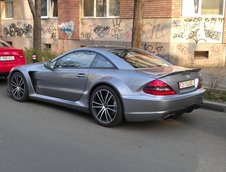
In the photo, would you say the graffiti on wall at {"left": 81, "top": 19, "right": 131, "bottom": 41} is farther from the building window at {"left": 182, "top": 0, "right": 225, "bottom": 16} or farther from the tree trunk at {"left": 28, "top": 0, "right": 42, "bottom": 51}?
the tree trunk at {"left": 28, "top": 0, "right": 42, "bottom": 51}

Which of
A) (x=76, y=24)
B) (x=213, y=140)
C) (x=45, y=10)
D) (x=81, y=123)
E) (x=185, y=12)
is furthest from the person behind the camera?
(x=45, y=10)

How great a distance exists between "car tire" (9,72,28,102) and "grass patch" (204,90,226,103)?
13.0 feet

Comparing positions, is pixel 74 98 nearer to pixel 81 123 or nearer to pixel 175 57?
pixel 81 123

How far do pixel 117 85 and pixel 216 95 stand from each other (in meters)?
3.05

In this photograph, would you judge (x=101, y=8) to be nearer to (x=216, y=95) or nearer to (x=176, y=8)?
(x=176, y=8)

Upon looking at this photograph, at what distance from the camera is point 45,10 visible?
710 inches

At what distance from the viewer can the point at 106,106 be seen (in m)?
5.74

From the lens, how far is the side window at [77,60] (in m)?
→ 6.31

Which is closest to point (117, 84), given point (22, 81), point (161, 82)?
point (161, 82)

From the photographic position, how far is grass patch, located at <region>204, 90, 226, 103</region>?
290 inches

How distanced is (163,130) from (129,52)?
1.65 m

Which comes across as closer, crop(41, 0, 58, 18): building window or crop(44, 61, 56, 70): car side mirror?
crop(44, 61, 56, 70): car side mirror

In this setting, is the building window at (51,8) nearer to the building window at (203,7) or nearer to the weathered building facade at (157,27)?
the weathered building facade at (157,27)

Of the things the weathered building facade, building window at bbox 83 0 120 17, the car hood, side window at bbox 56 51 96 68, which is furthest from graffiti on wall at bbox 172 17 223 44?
the car hood
